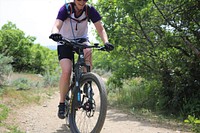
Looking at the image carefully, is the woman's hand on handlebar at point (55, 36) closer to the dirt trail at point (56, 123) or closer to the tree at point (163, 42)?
the dirt trail at point (56, 123)

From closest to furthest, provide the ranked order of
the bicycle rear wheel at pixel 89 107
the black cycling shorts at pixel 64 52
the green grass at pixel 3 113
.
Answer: the bicycle rear wheel at pixel 89 107
the black cycling shorts at pixel 64 52
the green grass at pixel 3 113

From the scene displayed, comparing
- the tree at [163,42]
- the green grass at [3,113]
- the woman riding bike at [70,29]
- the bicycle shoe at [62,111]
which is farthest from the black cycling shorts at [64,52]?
the tree at [163,42]

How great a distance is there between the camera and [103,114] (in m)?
3.50

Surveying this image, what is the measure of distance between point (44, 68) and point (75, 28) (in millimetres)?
18429

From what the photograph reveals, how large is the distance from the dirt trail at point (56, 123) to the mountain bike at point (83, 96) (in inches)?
23.3

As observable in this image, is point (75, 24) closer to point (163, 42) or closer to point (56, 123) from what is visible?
point (56, 123)

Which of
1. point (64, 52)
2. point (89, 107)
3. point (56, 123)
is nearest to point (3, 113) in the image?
point (56, 123)

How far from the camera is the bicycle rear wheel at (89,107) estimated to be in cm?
355

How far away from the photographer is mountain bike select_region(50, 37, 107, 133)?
3.60m

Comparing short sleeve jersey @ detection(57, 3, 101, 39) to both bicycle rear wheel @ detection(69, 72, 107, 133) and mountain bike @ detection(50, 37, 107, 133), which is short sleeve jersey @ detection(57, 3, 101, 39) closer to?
mountain bike @ detection(50, 37, 107, 133)

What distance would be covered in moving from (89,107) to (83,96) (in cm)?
20

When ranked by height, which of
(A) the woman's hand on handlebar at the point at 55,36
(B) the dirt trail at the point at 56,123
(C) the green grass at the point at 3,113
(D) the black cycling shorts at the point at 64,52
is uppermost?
(A) the woman's hand on handlebar at the point at 55,36

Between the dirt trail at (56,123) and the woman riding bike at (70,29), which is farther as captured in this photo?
the dirt trail at (56,123)

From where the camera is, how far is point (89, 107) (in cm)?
381
